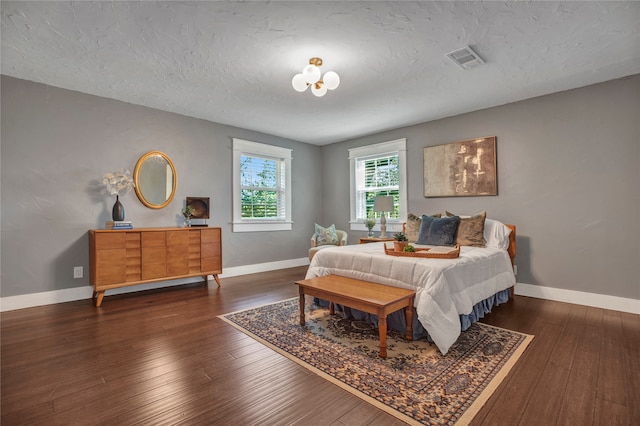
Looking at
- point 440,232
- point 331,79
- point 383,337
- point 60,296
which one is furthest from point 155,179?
point 440,232

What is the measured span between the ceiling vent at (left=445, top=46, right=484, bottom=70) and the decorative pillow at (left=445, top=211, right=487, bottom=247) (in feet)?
5.58

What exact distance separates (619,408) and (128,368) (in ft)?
9.46

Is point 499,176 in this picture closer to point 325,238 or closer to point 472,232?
point 472,232

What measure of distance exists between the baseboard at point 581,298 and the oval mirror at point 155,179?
4.90 meters

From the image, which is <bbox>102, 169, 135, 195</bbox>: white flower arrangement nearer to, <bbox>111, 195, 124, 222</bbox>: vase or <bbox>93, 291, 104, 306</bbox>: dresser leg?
<bbox>111, 195, 124, 222</bbox>: vase

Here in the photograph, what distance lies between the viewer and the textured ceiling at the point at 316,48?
2.21 meters

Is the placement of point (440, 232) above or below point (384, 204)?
below

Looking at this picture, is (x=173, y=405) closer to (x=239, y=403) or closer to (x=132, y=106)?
(x=239, y=403)

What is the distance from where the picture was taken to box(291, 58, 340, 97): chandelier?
2689 mm

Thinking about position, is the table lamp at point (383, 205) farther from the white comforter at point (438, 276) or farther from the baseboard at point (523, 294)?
the baseboard at point (523, 294)

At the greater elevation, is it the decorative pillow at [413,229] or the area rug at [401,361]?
the decorative pillow at [413,229]

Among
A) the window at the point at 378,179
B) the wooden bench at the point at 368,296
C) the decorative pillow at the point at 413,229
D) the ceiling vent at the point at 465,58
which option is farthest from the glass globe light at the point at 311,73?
the window at the point at 378,179

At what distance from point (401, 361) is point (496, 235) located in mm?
2248

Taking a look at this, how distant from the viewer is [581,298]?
11.3 feet
